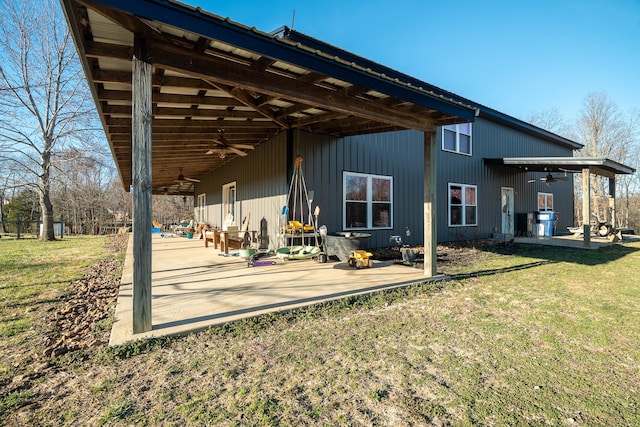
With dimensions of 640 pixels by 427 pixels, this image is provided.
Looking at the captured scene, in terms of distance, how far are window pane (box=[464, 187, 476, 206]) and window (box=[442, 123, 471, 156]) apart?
1.25 metres

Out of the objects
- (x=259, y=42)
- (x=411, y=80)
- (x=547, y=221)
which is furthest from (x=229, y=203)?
(x=547, y=221)

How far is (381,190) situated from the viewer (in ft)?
28.8

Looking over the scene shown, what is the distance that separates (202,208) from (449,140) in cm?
1182

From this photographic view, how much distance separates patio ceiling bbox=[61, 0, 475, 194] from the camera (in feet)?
8.89

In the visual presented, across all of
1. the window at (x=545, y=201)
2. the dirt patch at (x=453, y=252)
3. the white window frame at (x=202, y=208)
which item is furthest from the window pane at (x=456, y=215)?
the white window frame at (x=202, y=208)

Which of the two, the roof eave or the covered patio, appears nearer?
the roof eave

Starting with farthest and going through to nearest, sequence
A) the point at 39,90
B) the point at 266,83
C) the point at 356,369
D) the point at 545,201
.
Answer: the point at 545,201
the point at 39,90
the point at 266,83
the point at 356,369

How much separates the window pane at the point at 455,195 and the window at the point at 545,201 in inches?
236

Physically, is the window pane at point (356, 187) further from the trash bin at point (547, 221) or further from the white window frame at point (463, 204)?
the trash bin at point (547, 221)

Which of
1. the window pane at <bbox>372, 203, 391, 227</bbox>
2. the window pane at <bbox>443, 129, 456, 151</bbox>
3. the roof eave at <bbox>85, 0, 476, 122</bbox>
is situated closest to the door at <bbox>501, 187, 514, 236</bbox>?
the window pane at <bbox>443, 129, 456, 151</bbox>

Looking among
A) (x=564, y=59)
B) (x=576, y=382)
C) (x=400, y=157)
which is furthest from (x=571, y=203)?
(x=576, y=382)

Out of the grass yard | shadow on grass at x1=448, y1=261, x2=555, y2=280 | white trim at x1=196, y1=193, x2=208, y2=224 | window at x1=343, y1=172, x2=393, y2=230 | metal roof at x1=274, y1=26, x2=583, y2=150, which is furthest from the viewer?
white trim at x1=196, y1=193, x2=208, y2=224

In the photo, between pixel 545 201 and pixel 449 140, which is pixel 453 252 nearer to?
pixel 449 140

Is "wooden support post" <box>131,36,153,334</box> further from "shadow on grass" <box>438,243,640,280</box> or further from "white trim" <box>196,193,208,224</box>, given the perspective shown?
"white trim" <box>196,193,208,224</box>
